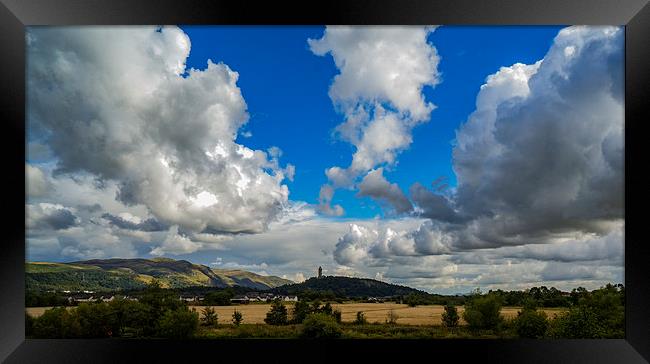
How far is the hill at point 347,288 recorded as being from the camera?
34.2ft

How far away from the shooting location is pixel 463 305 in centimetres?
1255

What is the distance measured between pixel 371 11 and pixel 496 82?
624cm

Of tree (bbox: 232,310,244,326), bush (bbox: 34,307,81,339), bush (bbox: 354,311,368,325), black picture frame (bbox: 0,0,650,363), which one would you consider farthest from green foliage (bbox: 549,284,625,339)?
bush (bbox: 34,307,81,339)

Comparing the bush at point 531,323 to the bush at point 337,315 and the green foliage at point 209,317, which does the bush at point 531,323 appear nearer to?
the bush at point 337,315

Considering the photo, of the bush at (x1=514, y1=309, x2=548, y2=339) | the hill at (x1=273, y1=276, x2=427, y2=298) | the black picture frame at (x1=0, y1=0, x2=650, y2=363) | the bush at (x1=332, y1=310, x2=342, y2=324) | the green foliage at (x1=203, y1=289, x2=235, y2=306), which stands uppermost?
the black picture frame at (x1=0, y1=0, x2=650, y2=363)

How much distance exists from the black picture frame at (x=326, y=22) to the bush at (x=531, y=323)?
844 centimetres

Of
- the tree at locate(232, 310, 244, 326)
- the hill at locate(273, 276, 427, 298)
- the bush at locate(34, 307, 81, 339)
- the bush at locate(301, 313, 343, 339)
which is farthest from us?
the tree at locate(232, 310, 244, 326)

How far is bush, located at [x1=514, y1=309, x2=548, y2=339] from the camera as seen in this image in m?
12.0

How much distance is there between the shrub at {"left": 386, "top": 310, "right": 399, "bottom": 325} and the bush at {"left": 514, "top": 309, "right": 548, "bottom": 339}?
2909mm

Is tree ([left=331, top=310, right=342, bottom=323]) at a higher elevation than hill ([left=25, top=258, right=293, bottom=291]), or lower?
lower

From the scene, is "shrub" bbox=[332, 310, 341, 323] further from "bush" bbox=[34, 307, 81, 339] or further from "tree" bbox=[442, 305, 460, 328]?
"bush" bbox=[34, 307, 81, 339]

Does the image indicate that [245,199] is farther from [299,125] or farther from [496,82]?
[496,82]

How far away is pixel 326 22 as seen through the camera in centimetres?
406

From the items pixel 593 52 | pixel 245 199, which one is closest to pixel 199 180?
pixel 245 199
